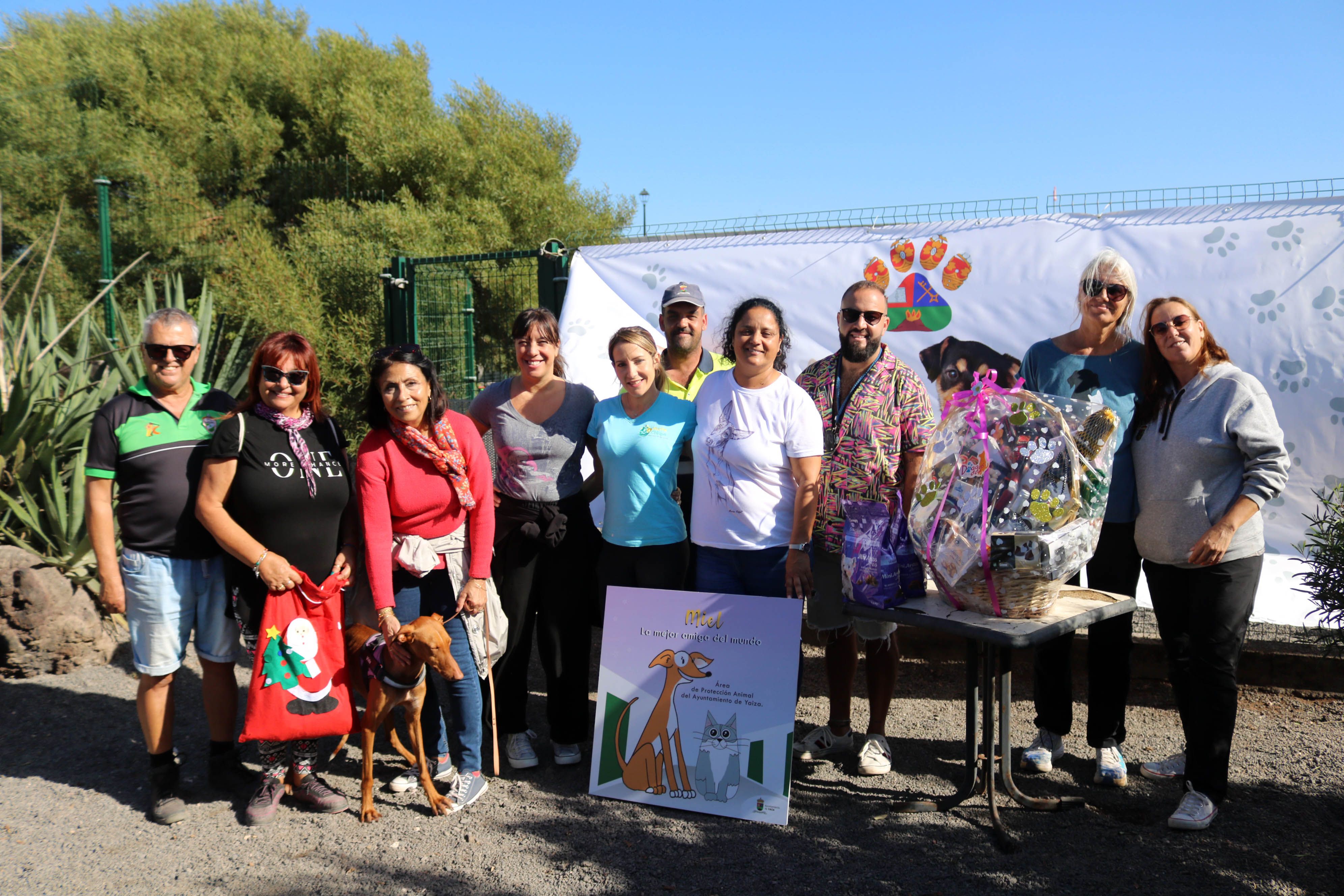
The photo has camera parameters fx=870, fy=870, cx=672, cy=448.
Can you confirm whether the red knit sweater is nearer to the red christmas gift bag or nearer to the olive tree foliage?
the red christmas gift bag

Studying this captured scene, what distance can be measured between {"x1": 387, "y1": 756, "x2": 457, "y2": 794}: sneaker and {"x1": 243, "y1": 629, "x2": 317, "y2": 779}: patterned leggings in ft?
1.13

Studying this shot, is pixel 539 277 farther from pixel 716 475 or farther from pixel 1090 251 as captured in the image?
pixel 1090 251

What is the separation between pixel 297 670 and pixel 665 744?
144 cm

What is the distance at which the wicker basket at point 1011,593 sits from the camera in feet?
9.16

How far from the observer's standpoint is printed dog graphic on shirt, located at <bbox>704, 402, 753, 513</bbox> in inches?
133

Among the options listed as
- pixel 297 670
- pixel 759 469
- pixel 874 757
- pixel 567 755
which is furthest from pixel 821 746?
pixel 297 670

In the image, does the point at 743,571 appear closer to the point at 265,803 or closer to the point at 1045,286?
the point at 265,803

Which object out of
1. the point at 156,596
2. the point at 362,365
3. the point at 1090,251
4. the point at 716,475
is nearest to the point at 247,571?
the point at 156,596

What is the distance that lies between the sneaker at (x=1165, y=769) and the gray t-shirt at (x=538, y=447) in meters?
2.70

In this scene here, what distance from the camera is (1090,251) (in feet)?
15.9

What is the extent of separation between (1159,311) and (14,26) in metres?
23.3

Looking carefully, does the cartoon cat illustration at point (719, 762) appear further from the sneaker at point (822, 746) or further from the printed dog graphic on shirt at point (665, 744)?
the sneaker at point (822, 746)

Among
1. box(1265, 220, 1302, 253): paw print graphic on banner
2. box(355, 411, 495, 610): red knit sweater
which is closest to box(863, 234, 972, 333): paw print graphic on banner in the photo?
box(1265, 220, 1302, 253): paw print graphic on banner

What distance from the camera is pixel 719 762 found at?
11.0 feet
